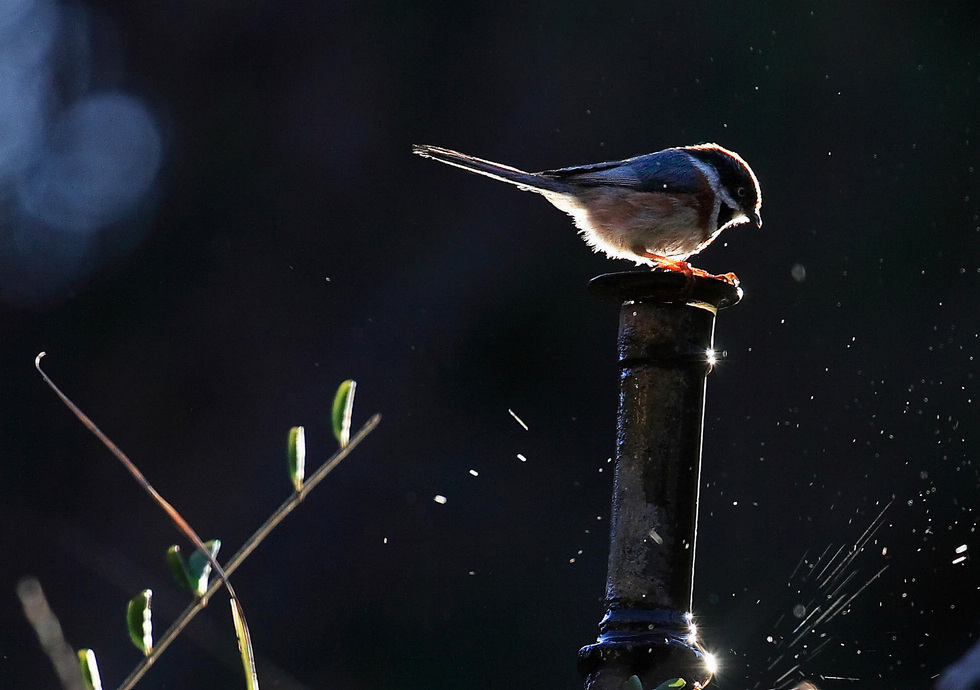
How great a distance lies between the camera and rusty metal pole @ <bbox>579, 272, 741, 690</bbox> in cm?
148

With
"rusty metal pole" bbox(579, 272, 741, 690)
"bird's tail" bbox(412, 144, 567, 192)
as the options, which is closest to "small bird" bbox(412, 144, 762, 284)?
"bird's tail" bbox(412, 144, 567, 192)

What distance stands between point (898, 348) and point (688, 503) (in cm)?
564

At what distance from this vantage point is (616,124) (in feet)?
24.7

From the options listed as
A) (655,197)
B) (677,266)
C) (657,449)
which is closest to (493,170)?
(655,197)

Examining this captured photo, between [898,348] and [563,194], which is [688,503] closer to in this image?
[563,194]

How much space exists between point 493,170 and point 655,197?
41 cm

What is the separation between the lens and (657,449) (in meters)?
1.55

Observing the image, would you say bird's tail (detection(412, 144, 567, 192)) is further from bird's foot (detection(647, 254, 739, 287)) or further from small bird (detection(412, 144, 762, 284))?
bird's foot (detection(647, 254, 739, 287))

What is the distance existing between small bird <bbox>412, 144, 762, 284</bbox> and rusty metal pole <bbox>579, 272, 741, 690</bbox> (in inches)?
37.7

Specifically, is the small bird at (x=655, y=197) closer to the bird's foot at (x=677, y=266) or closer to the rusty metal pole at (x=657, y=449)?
the bird's foot at (x=677, y=266)

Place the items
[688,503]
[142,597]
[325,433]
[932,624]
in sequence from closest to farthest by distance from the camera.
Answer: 1. [142,597]
2. [688,503]
3. [932,624]
4. [325,433]

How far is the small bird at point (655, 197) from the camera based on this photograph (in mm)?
2701

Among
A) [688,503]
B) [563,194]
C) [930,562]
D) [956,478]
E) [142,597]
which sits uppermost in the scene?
[956,478]

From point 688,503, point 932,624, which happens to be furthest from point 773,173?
point 688,503
